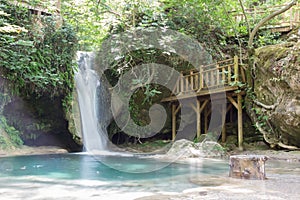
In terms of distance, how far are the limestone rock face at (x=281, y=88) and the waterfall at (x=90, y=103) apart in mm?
7387

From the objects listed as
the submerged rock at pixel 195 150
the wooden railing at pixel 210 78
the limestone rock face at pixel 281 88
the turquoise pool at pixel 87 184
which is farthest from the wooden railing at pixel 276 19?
the turquoise pool at pixel 87 184

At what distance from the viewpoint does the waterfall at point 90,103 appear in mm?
13828

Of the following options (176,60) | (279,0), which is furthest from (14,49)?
(279,0)

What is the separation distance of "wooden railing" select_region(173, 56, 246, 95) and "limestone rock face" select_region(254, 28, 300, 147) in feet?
2.51

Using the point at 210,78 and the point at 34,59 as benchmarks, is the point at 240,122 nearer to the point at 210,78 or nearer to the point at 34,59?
the point at 210,78

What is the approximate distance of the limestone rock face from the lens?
365 inches

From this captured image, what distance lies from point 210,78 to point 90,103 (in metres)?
5.96

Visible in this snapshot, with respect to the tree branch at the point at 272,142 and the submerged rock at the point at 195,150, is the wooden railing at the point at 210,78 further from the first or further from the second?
the submerged rock at the point at 195,150

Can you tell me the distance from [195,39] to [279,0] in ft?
17.4

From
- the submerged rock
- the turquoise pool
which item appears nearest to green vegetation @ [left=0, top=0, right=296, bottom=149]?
the submerged rock

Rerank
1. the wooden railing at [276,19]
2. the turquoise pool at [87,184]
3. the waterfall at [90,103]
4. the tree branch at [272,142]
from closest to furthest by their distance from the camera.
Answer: the turquoise pool at [87,184]
the tree branch at [272,142]
the waterfall at [90,103]
the wooden railing at [276,19]

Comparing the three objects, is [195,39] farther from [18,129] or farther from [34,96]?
[18,129]

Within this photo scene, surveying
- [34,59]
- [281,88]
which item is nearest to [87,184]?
[281,88]

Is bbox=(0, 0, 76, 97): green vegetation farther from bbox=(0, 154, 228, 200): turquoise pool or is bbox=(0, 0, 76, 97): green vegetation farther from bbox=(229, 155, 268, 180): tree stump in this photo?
bbox=(229, 155, 268, 180): tree stump
